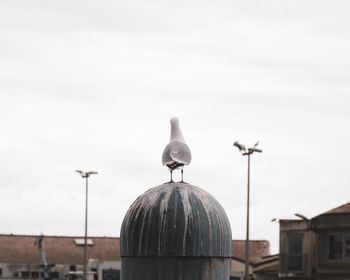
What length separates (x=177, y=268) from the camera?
8352 mm

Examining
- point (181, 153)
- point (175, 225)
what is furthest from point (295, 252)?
point (175, 225)

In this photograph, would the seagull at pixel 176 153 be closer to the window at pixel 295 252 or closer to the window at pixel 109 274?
the window at pixel 295 252

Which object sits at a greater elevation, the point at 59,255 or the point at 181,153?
the point at 59,255

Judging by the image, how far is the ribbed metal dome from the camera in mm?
8383

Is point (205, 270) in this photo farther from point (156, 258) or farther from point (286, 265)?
point (286, 265)

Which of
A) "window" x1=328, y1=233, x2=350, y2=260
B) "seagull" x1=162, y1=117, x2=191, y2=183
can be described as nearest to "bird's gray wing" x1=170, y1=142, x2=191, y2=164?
"seagull" x1=162, y1=117, x2=191, y2=183

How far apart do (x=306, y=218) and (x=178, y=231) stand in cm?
4715

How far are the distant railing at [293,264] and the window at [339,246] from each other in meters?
1.99

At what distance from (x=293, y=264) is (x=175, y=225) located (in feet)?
160

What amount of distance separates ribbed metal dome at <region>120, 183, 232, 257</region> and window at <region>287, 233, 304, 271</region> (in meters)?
47.6

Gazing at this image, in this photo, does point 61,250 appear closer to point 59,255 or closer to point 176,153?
point 59,255

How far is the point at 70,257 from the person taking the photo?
301 ft

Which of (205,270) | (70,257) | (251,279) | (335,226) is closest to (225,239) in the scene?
(205,270)

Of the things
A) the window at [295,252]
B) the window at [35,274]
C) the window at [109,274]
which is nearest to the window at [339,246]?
the window at [295,252]
